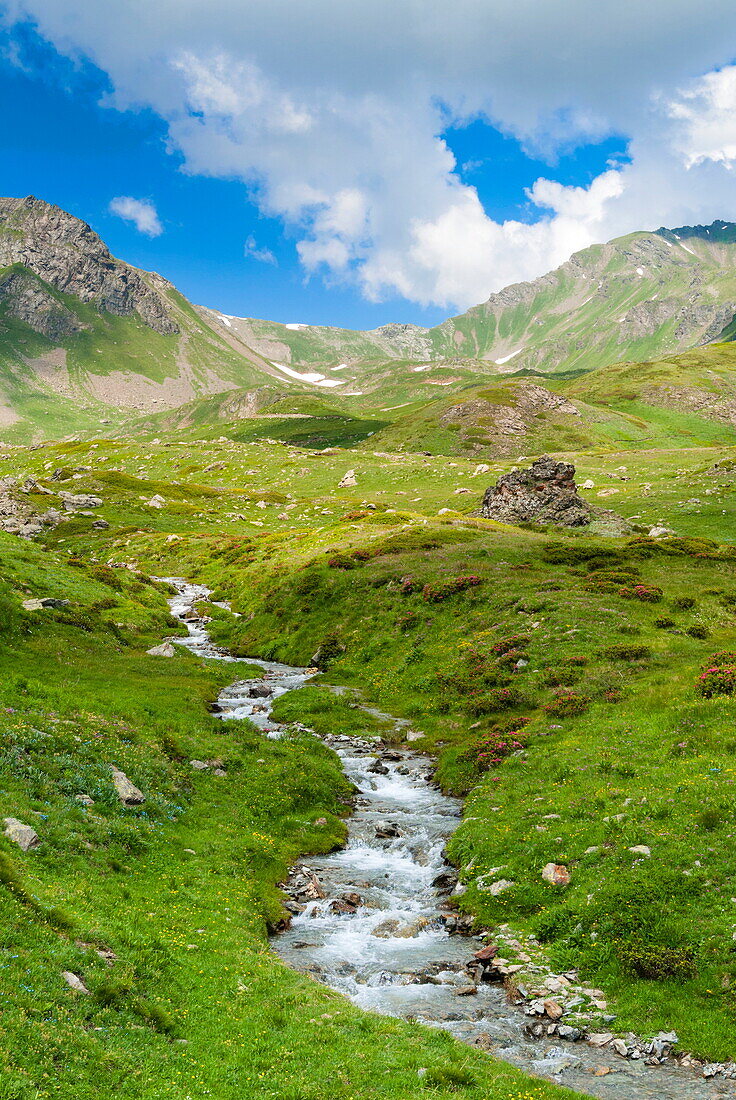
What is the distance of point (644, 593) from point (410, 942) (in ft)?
119

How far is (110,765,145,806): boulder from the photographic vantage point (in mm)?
24419

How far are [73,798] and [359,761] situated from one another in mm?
18018

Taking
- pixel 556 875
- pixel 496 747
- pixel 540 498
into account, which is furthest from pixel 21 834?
pixel 540 498

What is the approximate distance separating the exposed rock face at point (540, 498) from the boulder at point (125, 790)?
72.7 meters

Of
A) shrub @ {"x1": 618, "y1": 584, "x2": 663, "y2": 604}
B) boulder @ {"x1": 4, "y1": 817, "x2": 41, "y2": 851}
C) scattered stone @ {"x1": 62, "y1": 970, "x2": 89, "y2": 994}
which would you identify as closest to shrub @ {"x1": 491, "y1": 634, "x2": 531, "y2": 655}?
shrub @ {"x1": 618, "y1": 584, "x2": 663, "y2": 604}

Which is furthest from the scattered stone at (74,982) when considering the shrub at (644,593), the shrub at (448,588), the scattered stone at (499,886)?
the shrub at (644,593)

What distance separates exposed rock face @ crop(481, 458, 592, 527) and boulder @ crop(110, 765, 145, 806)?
7267cm

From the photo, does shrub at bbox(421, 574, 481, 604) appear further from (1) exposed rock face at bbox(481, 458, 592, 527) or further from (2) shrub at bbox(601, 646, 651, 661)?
(1) exposed rock face at bbox(481, 458, 592, 527)

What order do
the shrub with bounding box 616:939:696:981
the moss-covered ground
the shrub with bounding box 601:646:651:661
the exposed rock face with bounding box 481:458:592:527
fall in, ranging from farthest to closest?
the exposed rock face with bounding box 481:458:592:527, the shrub with bounding box 601:646:651:661, the shrub with bounding box 616:939:696:981, the moss-covered ground

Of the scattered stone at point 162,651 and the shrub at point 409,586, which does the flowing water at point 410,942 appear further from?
the shrub at point 409,586

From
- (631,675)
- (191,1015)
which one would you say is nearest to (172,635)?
(631,675)

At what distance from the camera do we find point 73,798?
22359mm

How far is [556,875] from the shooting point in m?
Result: 21.2

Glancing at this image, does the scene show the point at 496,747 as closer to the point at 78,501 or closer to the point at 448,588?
the point at 448,588
